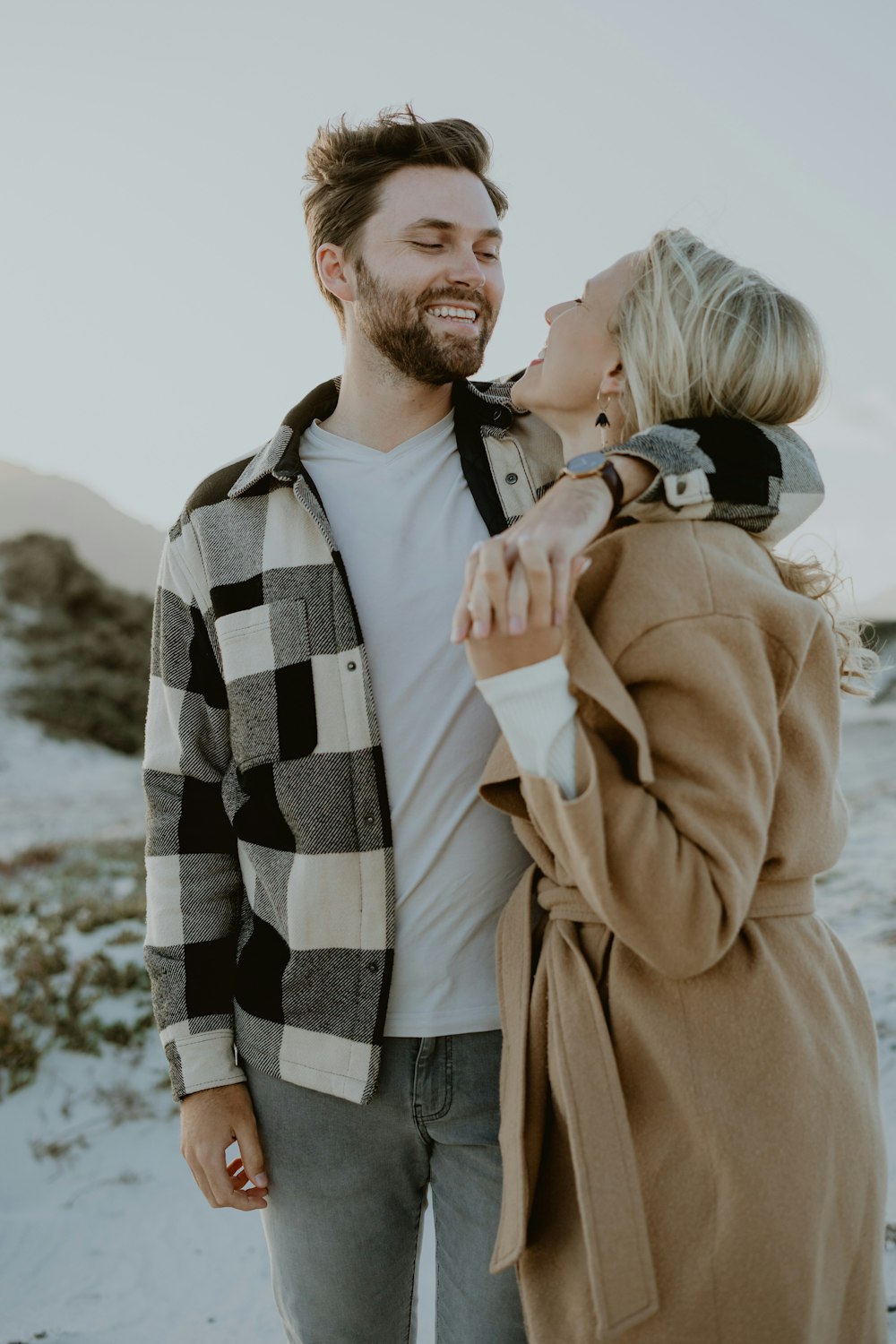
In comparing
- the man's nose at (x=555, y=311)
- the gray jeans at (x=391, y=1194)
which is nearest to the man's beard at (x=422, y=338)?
the man's nose at (x=555, y=311)

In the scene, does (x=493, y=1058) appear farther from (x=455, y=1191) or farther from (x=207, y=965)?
(x=207, y=965)

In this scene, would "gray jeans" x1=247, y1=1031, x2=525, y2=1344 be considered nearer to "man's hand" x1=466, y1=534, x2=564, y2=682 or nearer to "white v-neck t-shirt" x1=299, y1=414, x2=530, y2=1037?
"white v-neck t-shirt" x1=299, y1=414, x2=530, y2=1037

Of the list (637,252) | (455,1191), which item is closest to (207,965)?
(455,1191)

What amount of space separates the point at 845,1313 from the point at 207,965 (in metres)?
1.32

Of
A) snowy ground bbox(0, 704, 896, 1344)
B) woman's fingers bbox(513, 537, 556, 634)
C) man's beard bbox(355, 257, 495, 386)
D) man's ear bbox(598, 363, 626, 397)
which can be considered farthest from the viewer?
snowy ground bbox(0, 704, 896, 1344)

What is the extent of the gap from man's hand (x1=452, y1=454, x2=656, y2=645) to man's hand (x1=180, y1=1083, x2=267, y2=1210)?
1270mm

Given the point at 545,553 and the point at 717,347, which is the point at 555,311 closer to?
the point at 717,347

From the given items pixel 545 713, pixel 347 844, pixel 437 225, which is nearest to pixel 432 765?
pixel 347 844

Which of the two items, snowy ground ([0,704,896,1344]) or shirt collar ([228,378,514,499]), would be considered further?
snowy ground ([0,704,896,1344])

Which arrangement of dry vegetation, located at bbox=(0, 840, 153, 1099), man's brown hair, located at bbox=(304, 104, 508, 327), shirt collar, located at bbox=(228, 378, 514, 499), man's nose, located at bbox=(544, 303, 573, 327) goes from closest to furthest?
1. man's nose, located at bbox=(544, 303, 573, 327)
2. shirt collar, located at bbox=(228, 378, 514, 499)
3. man's brown hair, located at bbox=(304, 104, 508, 327)
4. dry vegetation, located at bbox=(0, 840, 153, 1099)

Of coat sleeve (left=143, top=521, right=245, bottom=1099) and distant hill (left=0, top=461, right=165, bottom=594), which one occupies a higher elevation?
distant hill (left=0, top=461, right=165, bottom=594)

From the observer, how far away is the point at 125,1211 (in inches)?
163

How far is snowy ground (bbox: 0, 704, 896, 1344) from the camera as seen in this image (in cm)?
357

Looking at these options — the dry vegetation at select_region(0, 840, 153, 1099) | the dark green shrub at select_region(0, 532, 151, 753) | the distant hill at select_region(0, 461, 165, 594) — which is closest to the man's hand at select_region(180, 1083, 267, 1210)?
the dry vegetation at select_region(0, 840, 153, 1099)
